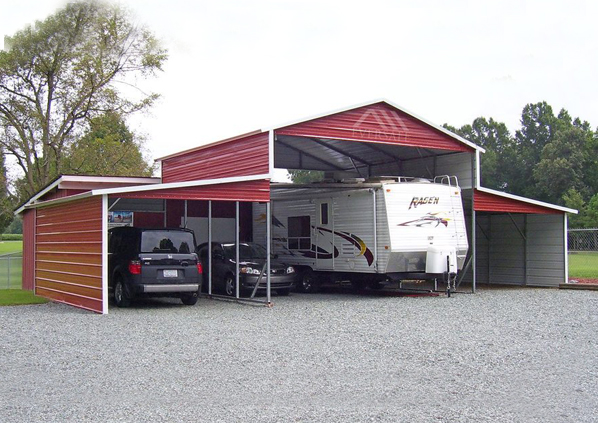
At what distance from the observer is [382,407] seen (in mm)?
7082

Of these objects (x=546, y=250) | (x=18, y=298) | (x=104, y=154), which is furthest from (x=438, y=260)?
(x=104, y=154)

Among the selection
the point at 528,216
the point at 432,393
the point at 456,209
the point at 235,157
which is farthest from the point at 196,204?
the point at 432,393

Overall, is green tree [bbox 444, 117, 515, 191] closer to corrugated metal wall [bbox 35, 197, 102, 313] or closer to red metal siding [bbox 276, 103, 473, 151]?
red metal siding [bbox 276, 103, 473, 151]

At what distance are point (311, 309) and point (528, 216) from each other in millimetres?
10523

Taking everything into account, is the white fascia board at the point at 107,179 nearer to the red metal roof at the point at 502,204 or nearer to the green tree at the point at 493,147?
the red metal roof at the point at 502,204

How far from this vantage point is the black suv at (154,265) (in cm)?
1534

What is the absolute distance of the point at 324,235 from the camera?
791 inches

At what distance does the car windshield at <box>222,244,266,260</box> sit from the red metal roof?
20.4 ft

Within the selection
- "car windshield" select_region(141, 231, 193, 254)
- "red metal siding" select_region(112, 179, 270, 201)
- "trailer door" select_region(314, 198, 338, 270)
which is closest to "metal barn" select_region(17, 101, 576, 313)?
"red metal siding" select_region(112, 179, 270, 201)

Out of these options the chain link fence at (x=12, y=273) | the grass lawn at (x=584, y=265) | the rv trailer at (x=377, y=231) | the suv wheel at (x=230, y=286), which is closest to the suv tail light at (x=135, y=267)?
the suv wheel at (x=230, y=286)

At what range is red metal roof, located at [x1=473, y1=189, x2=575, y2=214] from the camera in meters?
20.7

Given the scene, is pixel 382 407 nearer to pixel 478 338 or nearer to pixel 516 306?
pixel 478 338

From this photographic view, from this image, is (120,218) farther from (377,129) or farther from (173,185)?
(377,129)

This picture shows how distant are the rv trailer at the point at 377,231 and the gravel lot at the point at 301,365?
2.90 m
